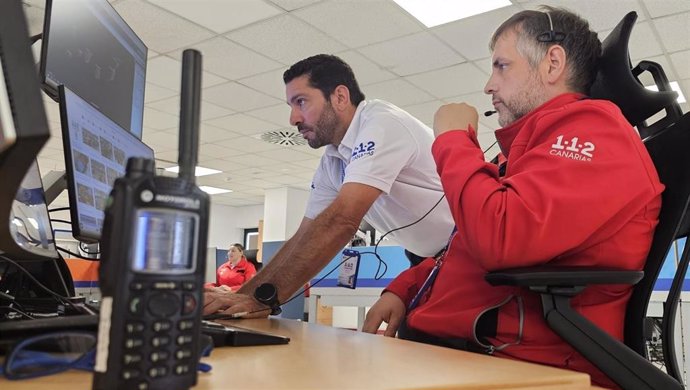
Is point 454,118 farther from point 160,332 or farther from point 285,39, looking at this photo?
point 285,39

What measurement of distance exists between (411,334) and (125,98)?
33.9 inches

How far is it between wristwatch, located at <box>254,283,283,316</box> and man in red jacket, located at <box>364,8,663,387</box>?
34 cm

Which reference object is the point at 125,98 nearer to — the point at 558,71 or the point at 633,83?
Result: the point at 558,71

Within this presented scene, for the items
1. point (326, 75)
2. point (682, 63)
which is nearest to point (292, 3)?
point (326, 75)

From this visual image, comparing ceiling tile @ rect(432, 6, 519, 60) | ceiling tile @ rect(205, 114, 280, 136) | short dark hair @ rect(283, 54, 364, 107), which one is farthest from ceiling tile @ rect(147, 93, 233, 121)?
short dark hair @ rect(283, 54, 364, 107)

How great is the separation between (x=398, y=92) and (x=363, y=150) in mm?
3390

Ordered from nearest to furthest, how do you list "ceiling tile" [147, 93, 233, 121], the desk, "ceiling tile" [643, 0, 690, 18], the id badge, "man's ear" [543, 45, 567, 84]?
the desk, "man's ear" [543, 45, 567, 84], the id badge, "ceiling tile" [643, 0, 690, 18], "ceiling tile" [147, 93, 233, 121]

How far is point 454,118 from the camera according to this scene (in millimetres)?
1060

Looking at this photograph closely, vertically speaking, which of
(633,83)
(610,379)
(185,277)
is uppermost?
(633,83)

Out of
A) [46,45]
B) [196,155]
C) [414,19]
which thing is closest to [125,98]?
[46,45]

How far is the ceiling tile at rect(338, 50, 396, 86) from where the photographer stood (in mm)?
3996

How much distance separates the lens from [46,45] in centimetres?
99

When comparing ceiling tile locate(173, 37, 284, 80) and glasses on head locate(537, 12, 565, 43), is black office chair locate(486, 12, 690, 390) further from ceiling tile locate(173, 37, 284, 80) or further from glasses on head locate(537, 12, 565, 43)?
ceiling tile locate(173, 37, 284, 80)

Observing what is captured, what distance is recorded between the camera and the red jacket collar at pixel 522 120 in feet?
3.32
